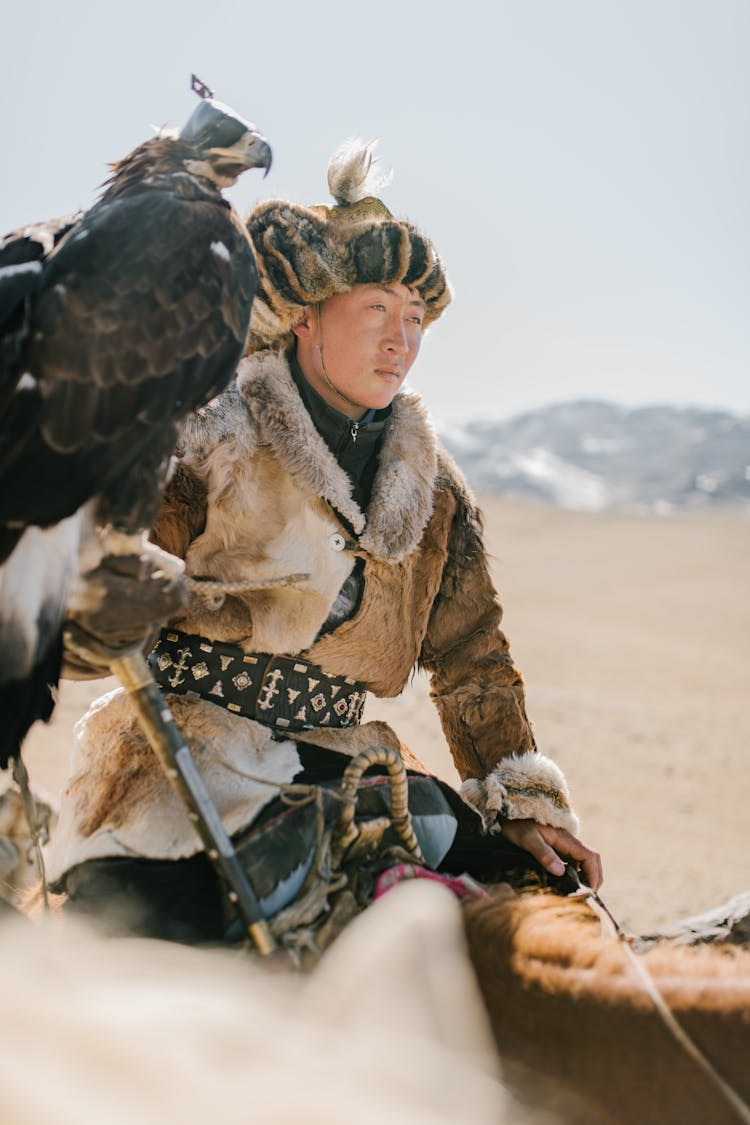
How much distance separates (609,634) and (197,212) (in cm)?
1225

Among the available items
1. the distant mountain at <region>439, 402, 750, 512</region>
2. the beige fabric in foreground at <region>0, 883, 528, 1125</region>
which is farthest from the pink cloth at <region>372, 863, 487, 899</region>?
the distant mountain at <region>439, 402, 750, 512</region>

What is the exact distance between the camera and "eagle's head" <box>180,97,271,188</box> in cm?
→ 145

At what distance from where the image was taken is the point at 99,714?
1.80m

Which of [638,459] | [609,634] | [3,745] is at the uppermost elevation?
[3,745]

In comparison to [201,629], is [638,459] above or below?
below

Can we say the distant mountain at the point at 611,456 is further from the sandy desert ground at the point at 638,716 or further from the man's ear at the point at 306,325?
the man's ear at the point at 306,325

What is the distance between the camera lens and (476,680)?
2096 mm

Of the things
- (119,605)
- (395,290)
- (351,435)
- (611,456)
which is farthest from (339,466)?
(611,456)

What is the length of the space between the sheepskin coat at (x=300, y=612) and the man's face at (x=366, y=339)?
110 millimetres

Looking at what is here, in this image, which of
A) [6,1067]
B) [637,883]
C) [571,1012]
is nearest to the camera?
[6,1067]

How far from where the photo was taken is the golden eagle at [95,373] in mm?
1225

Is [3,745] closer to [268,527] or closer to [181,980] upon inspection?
[181,980]

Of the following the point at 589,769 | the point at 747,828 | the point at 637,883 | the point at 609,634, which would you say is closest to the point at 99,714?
the point at 637,883

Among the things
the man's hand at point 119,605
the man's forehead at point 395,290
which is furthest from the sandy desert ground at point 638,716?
the man's hand at point 119,605
